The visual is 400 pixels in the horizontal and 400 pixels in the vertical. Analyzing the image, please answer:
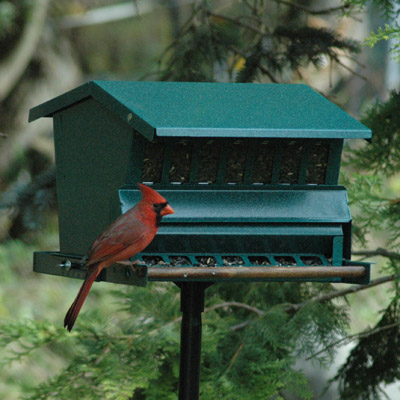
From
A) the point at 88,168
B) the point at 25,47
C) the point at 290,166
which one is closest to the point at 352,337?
the point at 290,166

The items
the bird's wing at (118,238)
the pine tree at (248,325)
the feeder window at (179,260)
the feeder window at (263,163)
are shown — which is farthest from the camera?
the pine tree at (248,325)

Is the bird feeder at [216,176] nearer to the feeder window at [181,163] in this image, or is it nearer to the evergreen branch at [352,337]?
the feeder window at [181,163]

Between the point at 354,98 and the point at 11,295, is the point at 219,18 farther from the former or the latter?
→ the point at 354,98

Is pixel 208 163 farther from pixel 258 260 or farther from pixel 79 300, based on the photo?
Result: pixel 79 300

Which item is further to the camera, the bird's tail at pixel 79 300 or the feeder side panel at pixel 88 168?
the feeder side panel at pixel 88 168

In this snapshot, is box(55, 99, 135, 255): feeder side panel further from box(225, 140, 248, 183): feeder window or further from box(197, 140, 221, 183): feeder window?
box(225, 140, 248, 183): feeder window

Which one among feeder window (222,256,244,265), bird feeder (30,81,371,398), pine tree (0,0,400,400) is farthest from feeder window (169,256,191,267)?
pine tree (0,0,400,400)

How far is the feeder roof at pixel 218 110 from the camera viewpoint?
256cm

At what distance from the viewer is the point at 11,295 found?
599 centimetres

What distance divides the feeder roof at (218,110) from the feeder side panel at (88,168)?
0.07 meters

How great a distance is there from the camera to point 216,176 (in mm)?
2822

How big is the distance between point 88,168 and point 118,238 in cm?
62

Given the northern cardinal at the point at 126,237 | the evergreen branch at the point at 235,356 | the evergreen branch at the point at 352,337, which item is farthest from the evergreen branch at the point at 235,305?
the northern cardinal at the point at 126,237

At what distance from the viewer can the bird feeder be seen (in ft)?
8.67
